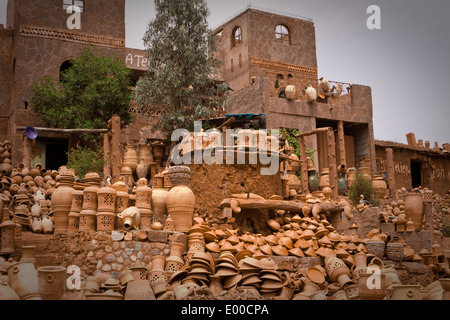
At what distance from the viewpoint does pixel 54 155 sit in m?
16.2

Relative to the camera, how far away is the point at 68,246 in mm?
7570

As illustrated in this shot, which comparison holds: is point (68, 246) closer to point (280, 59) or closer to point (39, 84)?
point (39, 84)

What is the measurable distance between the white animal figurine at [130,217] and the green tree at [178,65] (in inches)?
247

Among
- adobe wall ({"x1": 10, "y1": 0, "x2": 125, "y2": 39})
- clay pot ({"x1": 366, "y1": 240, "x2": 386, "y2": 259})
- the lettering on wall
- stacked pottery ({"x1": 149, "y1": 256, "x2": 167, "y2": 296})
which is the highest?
adobe wall ({"x1": 10, "y1": 0, "x2": 125, "y2": 39})

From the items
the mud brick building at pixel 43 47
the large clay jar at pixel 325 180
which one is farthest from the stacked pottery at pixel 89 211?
the mud brick building at pixel 43 47

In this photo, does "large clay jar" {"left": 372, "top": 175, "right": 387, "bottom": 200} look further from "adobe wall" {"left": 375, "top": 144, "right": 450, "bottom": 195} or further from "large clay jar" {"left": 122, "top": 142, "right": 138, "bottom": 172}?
"large clay jar" {"left": 122, "top": 142, "right": 138, "bottom": 172}

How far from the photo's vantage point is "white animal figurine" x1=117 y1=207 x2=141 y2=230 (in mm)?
7645

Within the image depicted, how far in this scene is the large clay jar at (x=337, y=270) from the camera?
24.5ft

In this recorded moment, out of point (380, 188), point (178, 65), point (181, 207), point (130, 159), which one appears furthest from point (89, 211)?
point (380, 188)

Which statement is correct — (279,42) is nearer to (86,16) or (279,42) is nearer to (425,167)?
(86,16)

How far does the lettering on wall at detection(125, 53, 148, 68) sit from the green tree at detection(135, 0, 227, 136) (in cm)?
365

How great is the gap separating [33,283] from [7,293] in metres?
0.39

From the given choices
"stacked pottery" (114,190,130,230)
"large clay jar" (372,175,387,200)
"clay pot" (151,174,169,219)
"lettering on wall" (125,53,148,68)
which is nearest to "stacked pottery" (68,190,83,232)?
"stacked pottery" (114,190,130,230)

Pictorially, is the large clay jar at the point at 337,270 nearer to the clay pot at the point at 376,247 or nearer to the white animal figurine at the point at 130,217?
the clay pot at the point at 376,247
